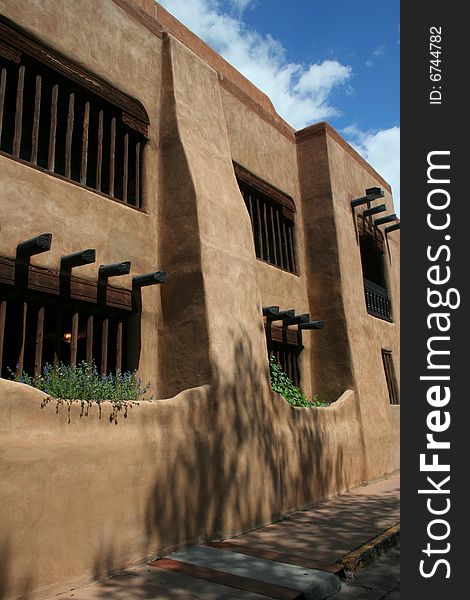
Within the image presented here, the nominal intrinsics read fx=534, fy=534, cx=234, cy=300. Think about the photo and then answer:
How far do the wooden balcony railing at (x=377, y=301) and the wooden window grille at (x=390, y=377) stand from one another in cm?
105

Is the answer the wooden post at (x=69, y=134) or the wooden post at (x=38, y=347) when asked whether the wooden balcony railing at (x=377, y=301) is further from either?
the wooden post at (x=38, y=347)

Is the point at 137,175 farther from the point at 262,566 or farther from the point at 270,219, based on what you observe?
the point at 262,566

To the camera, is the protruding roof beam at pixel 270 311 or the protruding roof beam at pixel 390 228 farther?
the protruding roof beam at pixel 390 228

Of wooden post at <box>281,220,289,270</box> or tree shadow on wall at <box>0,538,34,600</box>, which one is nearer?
tree shadow on wall at <box>0,538,34,600</box>

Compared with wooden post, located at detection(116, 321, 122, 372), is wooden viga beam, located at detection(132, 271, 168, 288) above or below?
above

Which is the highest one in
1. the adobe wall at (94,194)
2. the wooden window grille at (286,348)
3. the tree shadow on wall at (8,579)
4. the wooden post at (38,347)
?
the adobe wall at (94,194)

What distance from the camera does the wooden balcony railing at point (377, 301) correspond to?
13992mm

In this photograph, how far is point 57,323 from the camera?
655 cm

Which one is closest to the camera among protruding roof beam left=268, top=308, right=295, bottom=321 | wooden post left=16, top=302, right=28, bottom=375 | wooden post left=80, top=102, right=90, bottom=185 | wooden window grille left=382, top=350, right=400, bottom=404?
wooden post left=16, top=302, right=28, bottom=375

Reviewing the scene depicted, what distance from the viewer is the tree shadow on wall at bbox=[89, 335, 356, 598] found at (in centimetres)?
574

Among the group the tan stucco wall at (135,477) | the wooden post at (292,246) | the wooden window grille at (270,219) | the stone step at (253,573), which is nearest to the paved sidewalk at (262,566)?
the stone step at (253,573)

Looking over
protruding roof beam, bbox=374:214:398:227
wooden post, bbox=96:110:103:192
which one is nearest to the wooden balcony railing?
protruding roof beam, bbox=374:214:398:227

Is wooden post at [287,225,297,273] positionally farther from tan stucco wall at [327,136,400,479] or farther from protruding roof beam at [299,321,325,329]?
protruding roof beam at [299,321,325,329]

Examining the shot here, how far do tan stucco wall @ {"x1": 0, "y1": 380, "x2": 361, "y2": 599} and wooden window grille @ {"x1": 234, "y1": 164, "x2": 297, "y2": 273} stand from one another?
4.11 m
